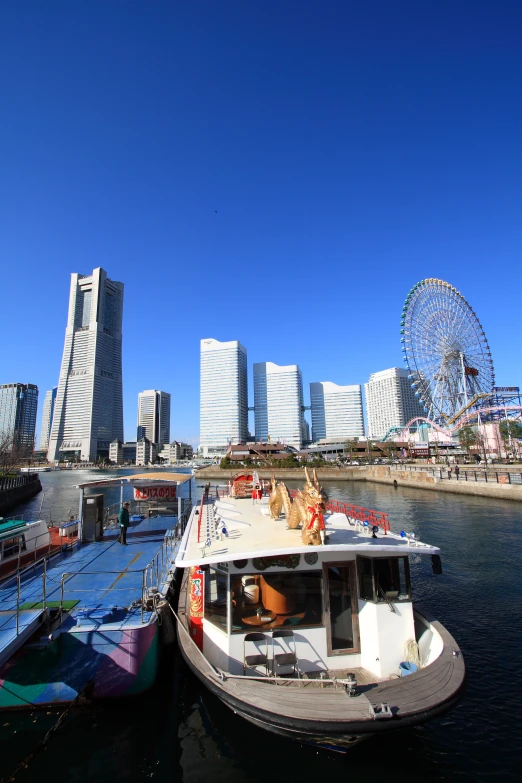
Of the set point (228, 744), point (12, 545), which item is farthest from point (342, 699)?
point (12, 545)

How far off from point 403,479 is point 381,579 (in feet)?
212

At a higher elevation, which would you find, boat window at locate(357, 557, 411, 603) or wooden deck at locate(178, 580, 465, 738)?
boat window at locate(357, 557, 411, 603)

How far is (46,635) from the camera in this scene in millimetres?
8547

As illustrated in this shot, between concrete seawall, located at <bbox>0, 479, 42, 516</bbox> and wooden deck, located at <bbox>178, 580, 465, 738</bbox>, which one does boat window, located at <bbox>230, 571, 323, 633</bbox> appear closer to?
wooden deck, located at <bbox>178, 580, 465, 738</bbox>

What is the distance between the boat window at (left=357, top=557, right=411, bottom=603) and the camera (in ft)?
27.6

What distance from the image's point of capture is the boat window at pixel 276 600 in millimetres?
8375

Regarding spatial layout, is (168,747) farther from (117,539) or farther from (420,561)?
(420,561)

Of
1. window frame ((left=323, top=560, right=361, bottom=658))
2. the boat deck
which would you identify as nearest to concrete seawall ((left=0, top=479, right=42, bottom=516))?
the boat deck

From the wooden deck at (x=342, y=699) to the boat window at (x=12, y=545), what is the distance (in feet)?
29.9

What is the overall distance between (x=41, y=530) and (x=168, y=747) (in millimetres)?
10695

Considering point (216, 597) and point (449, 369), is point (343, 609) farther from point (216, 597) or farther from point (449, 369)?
point (449, 369)

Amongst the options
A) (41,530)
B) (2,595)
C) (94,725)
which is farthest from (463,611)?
(41,530)

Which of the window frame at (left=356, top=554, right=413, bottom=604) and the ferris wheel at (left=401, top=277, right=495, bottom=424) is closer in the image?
the window frame at (left=356, top=554, right=413, bottom=604)

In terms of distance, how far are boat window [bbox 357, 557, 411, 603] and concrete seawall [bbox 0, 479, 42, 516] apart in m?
52.7
